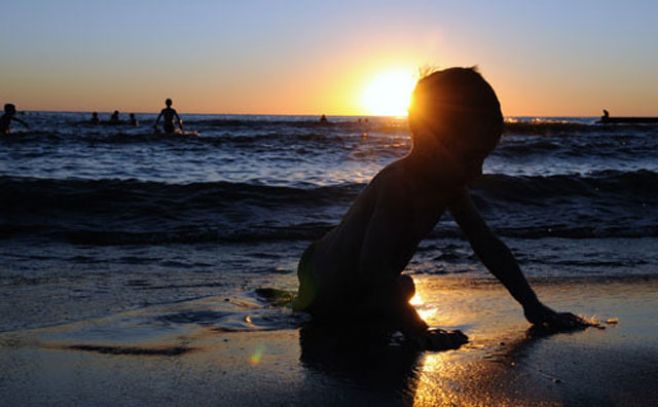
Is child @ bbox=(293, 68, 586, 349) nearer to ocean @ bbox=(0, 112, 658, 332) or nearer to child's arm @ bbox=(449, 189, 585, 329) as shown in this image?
child's arm @ bbox=(449, 189, 585, 329)

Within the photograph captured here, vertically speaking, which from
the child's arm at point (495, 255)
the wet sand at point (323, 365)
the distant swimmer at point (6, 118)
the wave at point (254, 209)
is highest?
the distant swimmer at point (6, 118)

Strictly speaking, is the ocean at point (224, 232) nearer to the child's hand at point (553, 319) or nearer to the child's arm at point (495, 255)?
the child's arm at point (495, 255)

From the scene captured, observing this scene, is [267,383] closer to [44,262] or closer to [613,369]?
[613,369]

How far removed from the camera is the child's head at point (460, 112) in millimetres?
2379

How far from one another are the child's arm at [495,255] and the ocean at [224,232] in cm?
88

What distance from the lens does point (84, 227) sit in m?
6.74

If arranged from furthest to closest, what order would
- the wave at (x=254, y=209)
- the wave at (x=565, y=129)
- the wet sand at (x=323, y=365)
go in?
the wave at (x=565, y=129), the wave at (x=254, y=209), the wet sand at (x=323, y=365)

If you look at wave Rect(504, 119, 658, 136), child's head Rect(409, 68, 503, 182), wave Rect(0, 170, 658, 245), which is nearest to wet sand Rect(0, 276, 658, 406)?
child's head Rect(409, 68, 503, 182)

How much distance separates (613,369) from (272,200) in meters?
6.27

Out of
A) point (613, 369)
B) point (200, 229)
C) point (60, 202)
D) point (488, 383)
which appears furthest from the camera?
point (60, 202)

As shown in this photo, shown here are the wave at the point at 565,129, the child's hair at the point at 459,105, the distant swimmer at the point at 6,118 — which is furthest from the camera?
the wave at the point at 565,129

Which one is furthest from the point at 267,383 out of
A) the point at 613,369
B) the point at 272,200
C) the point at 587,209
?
the point at 587,209

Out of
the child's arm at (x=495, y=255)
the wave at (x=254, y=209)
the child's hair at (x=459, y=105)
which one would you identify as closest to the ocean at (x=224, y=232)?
the wave at (x=254, y=209)

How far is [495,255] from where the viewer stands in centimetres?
303
